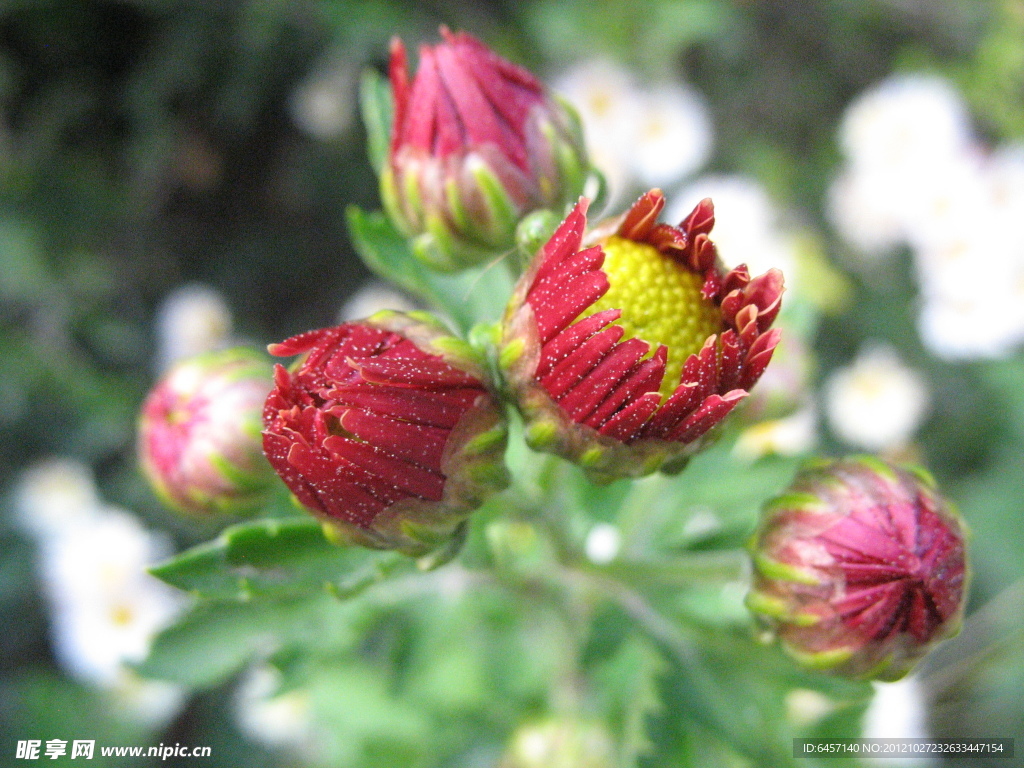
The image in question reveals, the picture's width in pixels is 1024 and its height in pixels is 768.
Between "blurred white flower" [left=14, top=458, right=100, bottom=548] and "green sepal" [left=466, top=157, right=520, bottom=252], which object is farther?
"blurred white flower" [left=14, top=458, right=100, bottom=548]

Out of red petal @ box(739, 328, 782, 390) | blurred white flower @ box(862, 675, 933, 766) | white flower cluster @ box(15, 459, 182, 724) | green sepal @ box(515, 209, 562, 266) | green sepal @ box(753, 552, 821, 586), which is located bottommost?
white flower cluster @ box(15, 459, 182, 724)

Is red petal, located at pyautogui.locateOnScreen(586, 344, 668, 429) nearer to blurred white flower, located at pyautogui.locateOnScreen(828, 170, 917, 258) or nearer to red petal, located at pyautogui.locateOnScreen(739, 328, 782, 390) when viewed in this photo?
red petal, located at pyautogui.locateOnScreen(739, 328, 782, 390)

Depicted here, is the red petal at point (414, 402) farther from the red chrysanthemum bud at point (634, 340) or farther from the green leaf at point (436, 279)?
the green leaf at point (436, 279)

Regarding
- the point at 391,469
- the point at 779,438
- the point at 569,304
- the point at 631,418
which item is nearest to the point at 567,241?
the point at 569,304

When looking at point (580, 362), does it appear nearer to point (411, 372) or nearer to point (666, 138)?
point (411, 372)

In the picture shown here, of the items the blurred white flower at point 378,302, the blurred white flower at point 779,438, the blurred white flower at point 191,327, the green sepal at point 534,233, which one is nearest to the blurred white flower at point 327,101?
the blurred white flower at point 378,302

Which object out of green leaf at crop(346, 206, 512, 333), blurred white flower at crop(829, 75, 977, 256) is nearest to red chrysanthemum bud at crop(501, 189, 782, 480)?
green leaf at crop(346, 206, 512, 333)

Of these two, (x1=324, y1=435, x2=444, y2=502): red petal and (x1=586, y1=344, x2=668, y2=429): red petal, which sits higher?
(x1=586, y1=344, x2=668, y2=429): red petal

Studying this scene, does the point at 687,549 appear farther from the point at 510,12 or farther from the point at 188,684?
the point at 510,12
